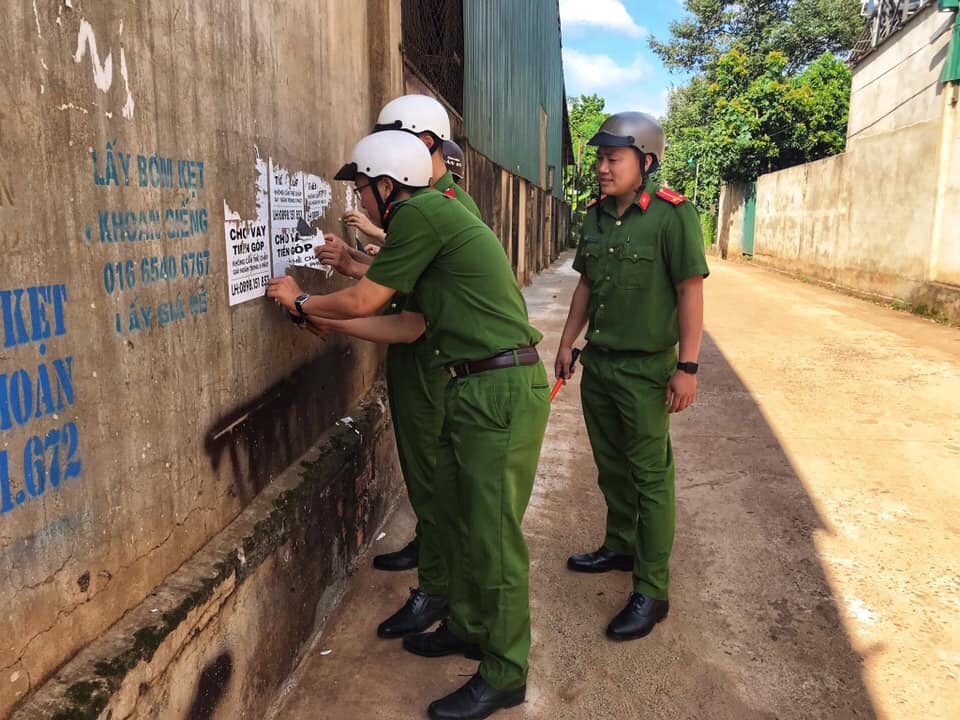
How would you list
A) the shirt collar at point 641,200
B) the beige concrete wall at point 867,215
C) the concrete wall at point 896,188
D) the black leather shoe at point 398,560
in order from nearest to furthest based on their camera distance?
the shirt collar at point 641,200
the black leather shoe at point 398,560
the concrete wall at point 896,188
the beige concrete wall at point 867,215

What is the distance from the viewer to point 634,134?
301cm

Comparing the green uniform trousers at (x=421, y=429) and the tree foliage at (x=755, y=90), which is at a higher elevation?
the tree foliage at (x=755, y=90)

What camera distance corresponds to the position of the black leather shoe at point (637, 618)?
9.58 feet

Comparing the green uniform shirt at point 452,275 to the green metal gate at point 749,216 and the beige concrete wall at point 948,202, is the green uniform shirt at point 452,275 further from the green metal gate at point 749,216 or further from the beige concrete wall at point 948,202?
the green metal gate at point 749,216

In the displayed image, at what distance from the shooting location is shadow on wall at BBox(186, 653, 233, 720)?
205 centimetres

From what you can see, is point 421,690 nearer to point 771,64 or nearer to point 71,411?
point 71,411

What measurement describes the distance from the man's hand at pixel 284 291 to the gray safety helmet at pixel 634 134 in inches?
50.8

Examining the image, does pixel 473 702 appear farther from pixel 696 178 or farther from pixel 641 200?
pixel 696 178

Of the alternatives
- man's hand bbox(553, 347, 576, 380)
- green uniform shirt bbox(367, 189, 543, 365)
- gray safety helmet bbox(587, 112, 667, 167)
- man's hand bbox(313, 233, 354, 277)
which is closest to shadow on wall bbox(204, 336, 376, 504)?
man's hand bbox(313, 233, 354, 277)

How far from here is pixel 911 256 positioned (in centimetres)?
1195

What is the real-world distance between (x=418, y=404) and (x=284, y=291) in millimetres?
759

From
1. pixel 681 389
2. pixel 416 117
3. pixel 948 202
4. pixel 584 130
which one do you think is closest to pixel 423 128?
pixel 416 117

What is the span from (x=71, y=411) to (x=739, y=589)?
2761 mm

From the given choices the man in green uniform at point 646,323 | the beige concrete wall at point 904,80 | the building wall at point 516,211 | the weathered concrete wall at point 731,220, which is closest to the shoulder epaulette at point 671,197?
the man in green uniform at point 646,323
